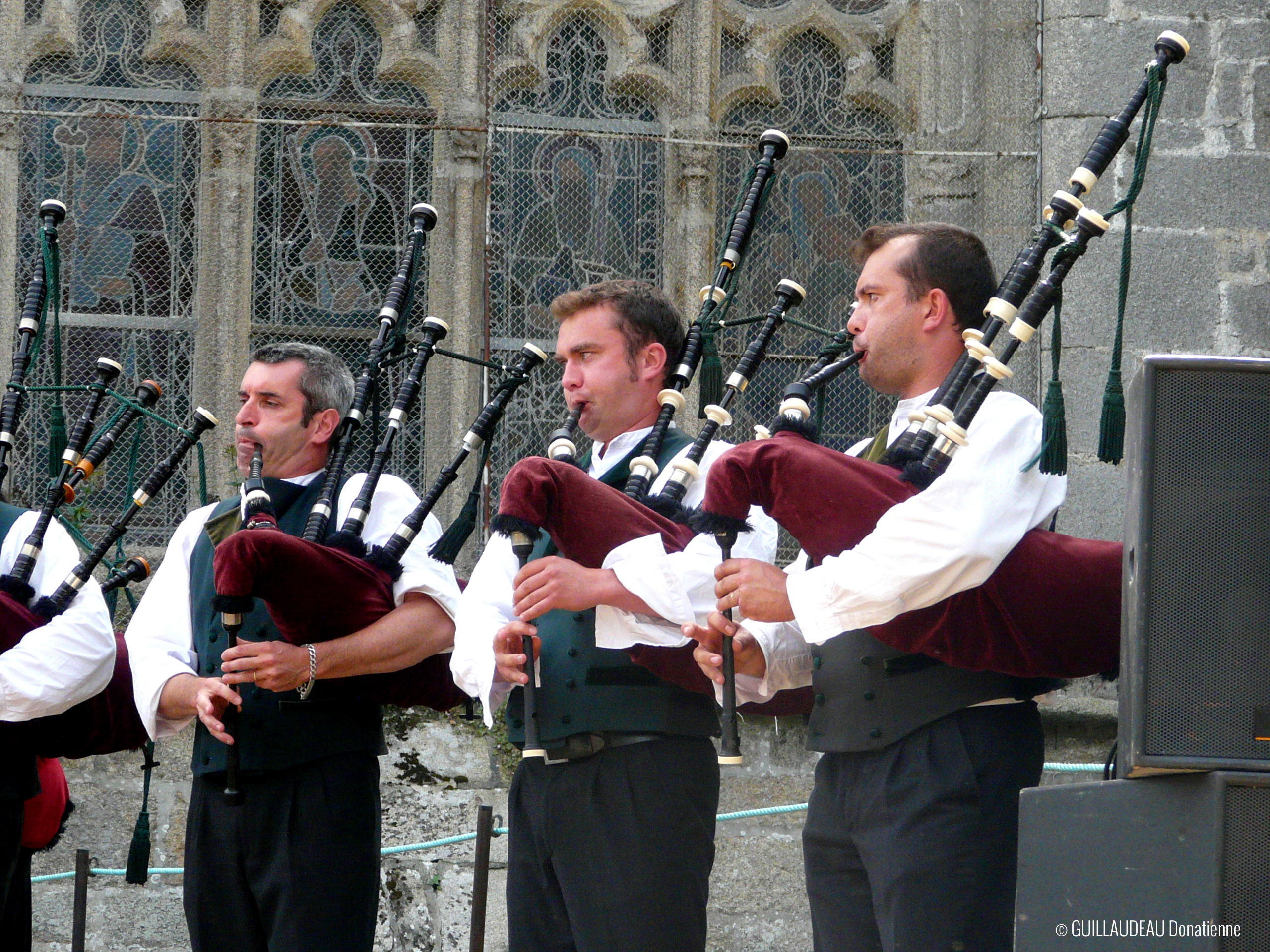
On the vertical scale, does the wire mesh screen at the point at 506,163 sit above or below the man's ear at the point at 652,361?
above

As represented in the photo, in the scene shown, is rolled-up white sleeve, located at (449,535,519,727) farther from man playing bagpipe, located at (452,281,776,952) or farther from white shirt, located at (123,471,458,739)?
white shirt, located at (123,471,458,739)

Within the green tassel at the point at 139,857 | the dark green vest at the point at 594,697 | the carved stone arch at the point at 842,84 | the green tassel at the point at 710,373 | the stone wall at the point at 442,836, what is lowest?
the stone wall at the point at 442,836

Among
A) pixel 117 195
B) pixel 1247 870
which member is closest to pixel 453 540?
pixel 1247 870

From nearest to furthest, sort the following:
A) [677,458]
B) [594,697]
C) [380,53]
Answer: [594,697], [677,458], [380,53]

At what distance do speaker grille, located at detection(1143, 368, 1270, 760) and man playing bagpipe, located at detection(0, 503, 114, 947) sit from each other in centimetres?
241

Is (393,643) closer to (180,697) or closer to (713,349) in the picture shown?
(180,697)

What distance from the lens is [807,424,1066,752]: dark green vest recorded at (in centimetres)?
274

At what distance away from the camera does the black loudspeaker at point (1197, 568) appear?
2.14 m

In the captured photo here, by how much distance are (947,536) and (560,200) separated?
11.8ft

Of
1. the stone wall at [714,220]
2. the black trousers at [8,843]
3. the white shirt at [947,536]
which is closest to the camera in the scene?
the white shirt at [947,536]

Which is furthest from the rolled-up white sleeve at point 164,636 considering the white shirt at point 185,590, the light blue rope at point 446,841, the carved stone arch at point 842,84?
the carved stone arch at point 842,84

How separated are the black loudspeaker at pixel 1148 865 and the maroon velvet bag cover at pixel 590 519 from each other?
0.93m

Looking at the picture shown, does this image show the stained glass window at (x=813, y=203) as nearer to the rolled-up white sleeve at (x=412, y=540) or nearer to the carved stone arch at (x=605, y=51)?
the carved stone arch at (x=605, y=51)

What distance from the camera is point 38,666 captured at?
11.7 feet
